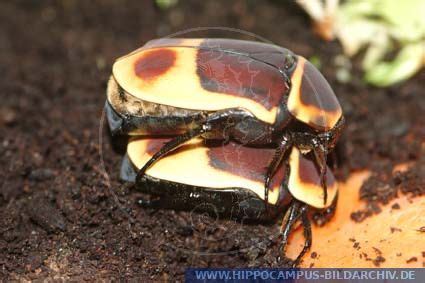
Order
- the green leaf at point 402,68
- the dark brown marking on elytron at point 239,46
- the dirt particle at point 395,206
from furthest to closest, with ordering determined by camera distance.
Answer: the green leaf at point 402,68
the dirt particle at point 395,206
the dark brown marking on elytron at point 239,46

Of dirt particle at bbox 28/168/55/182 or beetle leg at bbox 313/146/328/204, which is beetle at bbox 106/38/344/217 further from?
dirt particle at bbox 28/168/55/182

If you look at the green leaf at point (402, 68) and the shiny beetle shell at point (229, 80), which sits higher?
the shiny beetle shell at point (229, 80)

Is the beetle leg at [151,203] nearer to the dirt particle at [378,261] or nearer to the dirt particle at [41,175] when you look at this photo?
the dirt particle at [41,175]

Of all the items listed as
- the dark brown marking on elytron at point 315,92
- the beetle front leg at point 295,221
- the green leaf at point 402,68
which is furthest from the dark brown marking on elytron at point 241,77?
the green leaf at point 402,68

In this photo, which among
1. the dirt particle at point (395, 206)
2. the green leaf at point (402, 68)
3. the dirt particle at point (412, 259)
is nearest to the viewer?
the dirt particle at point (412, 259)

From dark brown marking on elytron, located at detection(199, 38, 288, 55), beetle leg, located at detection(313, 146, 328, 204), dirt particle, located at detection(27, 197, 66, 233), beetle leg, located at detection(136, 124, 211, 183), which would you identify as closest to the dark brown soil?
dirt particle, located at detection(27, 197, 66, 233)

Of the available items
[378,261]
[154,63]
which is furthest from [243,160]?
[378,261]

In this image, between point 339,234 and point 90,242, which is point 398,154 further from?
point 90,242
